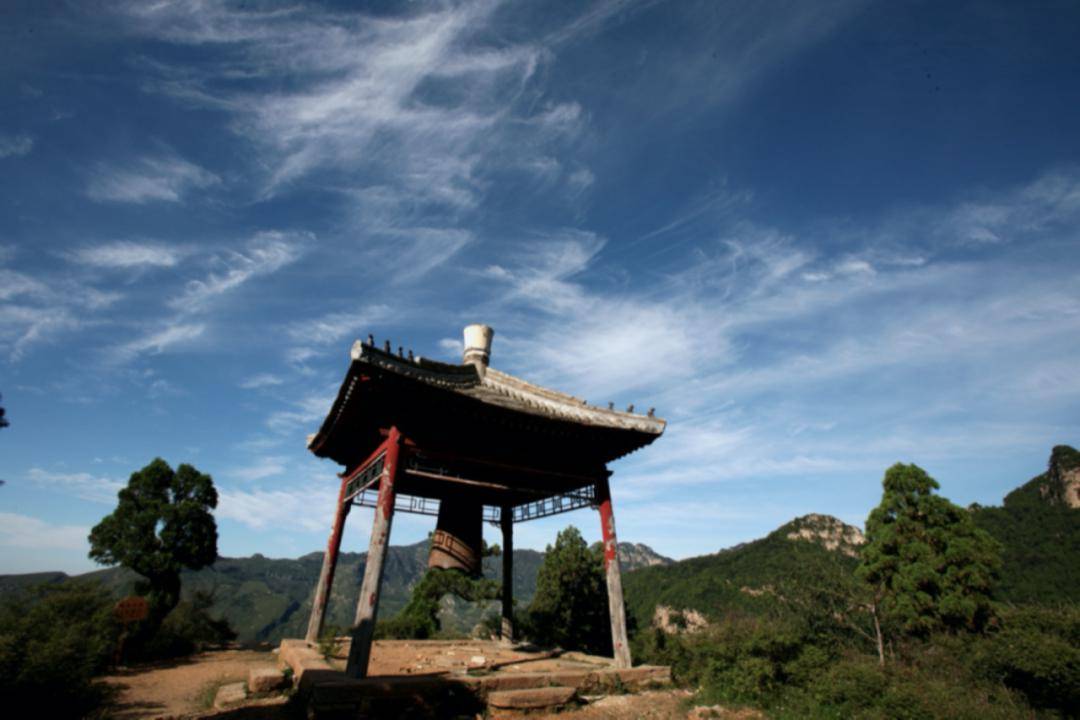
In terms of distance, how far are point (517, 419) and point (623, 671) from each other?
20.9 feet

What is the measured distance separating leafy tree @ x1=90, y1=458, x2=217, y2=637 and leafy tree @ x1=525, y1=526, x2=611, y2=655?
1709 cm

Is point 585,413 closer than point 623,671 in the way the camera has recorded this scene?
No

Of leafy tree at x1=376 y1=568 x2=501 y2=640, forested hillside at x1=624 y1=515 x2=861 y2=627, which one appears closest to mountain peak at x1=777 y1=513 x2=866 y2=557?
forested hillside at x1=624 y1=515 x2=861 y2=627

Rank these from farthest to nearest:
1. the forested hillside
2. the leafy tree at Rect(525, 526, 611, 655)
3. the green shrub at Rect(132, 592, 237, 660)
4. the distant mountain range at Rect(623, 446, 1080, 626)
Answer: the forested hillside → the distant mountain range at Rect(623, 446, 1080, 626) → the leafy tree at Rect(525, 526, 611, 655) → the green shrub at Rect(132, 592, 237, 660)

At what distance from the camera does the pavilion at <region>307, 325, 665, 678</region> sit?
10.1 meters

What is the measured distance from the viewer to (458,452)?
11.8m

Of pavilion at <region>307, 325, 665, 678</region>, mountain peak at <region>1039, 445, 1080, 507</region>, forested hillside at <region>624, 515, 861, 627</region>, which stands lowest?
forested hillside at <region>624, 515, 861, 627</region>

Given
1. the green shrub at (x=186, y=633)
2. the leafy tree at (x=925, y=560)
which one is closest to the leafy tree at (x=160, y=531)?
the green shrub at (x=186, y=633)

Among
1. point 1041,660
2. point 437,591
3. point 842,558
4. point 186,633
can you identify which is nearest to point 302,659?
point 186,633

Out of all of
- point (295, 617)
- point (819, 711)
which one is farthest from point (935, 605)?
point (295, 617)

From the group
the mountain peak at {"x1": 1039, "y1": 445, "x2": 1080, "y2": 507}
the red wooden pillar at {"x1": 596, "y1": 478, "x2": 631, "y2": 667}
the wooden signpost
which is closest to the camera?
the red wooden pillar at {"x1": 596, "y1": 478, "x2": 631, "y2": 667}

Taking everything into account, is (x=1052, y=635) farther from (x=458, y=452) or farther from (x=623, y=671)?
(x=458, y=452)

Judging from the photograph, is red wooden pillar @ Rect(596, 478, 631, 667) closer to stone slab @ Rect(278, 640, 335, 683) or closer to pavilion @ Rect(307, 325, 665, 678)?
pavilion @ Rect(307, 325, 665, 678)

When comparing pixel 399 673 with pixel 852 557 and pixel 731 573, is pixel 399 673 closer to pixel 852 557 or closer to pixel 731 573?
pixel 731 573
